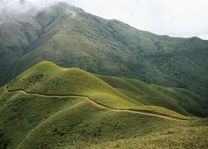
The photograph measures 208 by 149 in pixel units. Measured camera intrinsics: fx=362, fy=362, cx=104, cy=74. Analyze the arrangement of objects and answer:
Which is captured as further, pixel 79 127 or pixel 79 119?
pixel 79 119

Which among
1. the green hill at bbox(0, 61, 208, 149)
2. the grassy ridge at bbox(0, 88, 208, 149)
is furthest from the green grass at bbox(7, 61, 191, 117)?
the grassy ridge at bbox(0, 88, 208, 149)

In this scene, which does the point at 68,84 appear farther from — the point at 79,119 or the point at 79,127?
the point at 79,127

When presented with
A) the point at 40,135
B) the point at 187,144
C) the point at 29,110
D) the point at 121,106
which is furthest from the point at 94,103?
the point at 187,144

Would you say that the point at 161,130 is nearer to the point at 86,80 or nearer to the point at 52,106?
the point at 52,106

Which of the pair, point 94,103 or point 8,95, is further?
point 8,95

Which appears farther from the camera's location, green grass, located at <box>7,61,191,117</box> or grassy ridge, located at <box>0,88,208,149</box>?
green grass, located at <box>7,61,191,117</box>

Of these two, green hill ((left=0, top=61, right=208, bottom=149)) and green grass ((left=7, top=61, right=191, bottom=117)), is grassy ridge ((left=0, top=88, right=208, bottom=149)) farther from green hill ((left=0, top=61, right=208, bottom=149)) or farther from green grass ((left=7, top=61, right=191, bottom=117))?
green grass ((left=7, top=61, right=191, bottom=117))

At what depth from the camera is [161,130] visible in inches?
3110

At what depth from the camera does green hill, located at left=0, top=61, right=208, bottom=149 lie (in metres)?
74.9

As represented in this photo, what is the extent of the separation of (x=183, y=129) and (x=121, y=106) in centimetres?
3752

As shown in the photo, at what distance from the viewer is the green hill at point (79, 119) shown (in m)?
74.9

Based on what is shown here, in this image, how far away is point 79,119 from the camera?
106500 mm

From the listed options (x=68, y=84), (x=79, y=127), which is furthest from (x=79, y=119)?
(x=68, y=84)

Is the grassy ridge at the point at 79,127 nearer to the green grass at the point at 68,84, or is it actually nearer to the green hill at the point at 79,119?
the green hill at the point at 79,119
